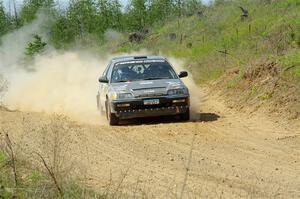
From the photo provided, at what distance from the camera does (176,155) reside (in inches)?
387

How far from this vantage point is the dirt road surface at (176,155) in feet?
24.7

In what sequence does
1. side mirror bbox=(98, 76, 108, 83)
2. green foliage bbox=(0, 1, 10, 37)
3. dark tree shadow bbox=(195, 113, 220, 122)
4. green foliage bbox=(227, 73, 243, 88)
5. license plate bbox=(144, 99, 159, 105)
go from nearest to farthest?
license plate bbox=(144, 99, 159, 105)
dark tree shadow bbox=(195, 113, 220, 122)
side mirror bbox=(98, 76, 108, 83)
green foliage bbox=(227, 73, 243, 88)
green foliage bbox=(0, 1, 10, 37)

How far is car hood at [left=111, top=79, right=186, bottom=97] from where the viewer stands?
13922mm

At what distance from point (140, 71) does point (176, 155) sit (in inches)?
218

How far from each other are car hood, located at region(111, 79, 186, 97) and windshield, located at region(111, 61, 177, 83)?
1.16 ft

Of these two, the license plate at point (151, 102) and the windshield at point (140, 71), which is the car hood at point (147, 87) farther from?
the windshield at point (140, 71)

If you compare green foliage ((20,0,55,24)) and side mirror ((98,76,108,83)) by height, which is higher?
side mirror ((98,76,108,83))

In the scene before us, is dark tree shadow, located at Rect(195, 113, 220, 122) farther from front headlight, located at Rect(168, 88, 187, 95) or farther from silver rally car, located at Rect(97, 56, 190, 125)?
front headlight, located at Rect(168, 88, 187, 95)

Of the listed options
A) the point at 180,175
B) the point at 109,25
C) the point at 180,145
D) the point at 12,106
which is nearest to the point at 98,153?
the point at 180,145

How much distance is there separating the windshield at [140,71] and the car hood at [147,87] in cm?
35

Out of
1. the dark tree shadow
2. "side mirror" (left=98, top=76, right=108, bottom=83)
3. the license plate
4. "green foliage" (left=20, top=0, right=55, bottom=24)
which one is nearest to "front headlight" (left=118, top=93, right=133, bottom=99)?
the license plate

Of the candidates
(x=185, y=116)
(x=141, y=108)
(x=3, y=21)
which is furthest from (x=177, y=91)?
(x=3, y=21)

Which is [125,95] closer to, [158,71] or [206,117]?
[158,71]

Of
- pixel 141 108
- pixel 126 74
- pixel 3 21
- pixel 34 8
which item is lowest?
pixel 3 21
